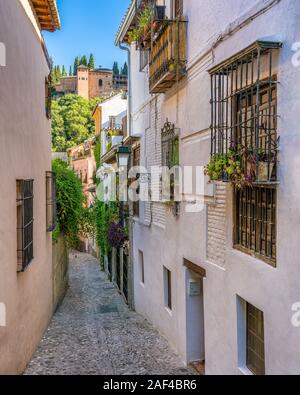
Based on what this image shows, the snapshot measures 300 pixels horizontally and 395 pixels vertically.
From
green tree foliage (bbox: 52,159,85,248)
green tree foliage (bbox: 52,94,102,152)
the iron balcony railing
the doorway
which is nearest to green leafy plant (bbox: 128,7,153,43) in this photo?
the iron balcony railing

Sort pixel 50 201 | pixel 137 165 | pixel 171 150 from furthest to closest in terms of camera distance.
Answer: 1. pixel 137 165
2. pixel 50 201
3. pixel 171 150

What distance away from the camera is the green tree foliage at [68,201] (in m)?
14.1

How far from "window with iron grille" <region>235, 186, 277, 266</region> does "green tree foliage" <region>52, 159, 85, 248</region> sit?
8.66 m

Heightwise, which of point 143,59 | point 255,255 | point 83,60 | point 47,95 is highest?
point 83,60

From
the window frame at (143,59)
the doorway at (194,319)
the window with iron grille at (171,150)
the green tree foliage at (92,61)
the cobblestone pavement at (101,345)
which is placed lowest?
the cobblestone pavement at (101,345)

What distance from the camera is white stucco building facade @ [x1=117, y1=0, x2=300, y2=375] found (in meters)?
4.71

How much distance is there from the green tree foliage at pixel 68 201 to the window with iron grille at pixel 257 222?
28.4 feet

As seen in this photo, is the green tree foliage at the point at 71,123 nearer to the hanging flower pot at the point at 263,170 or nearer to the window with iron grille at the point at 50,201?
the window with iron grille at the point at 50,201

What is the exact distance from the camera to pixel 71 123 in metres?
58.7

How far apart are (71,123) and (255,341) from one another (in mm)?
55288

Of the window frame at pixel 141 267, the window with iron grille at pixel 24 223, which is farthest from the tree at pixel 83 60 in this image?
the window with iron grille at pixel 24 223

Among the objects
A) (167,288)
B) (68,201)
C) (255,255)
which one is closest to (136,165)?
(68,201)

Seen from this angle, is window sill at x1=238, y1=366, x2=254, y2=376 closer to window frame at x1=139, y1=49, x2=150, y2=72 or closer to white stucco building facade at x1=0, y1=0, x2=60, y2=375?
white stucco building facade at x1=0, y1=0, x2=60, y2=375

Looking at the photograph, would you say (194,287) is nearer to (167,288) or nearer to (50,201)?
(167,288)
